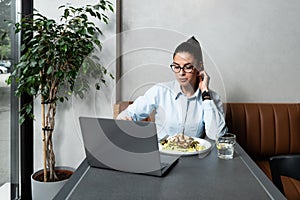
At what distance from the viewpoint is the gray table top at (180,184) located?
99 centimetres

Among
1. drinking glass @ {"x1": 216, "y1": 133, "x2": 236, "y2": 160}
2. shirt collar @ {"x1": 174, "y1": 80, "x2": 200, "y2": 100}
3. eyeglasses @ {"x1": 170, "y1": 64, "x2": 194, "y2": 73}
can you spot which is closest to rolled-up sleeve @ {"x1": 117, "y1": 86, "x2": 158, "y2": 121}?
shirt collar @ {"x1": 174, "y1": 80, "x2": 200, "y2": 100}

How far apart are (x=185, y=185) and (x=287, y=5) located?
6.39ft

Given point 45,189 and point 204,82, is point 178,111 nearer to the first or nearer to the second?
point 204,82

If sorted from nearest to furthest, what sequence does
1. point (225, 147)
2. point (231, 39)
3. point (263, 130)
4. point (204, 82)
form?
point (225, 147)
point (204, 82)
point (263, 130)
point (231, 39)

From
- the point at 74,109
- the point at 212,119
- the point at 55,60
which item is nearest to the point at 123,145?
the point at 212,119

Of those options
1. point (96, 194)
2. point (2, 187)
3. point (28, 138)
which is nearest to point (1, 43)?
point (28, 138)

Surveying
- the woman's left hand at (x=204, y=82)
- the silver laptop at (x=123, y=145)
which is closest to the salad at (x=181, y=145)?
the silver laptop at (x=123, y=145)

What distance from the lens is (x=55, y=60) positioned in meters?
2.13

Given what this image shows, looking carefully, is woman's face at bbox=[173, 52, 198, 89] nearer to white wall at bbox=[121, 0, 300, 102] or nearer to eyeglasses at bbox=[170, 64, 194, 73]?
eyeglasses at bbox=[170, 64, 194, 73]

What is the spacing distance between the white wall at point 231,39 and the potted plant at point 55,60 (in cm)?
34

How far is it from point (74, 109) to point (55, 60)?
0.44 metres

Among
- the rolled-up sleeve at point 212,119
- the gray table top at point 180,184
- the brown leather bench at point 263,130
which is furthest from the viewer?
the brown leather bench at point 263,130

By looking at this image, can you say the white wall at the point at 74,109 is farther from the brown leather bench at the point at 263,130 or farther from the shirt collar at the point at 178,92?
the brown leather bench at the point at 263,130

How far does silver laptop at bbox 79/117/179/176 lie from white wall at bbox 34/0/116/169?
1.24 metres
